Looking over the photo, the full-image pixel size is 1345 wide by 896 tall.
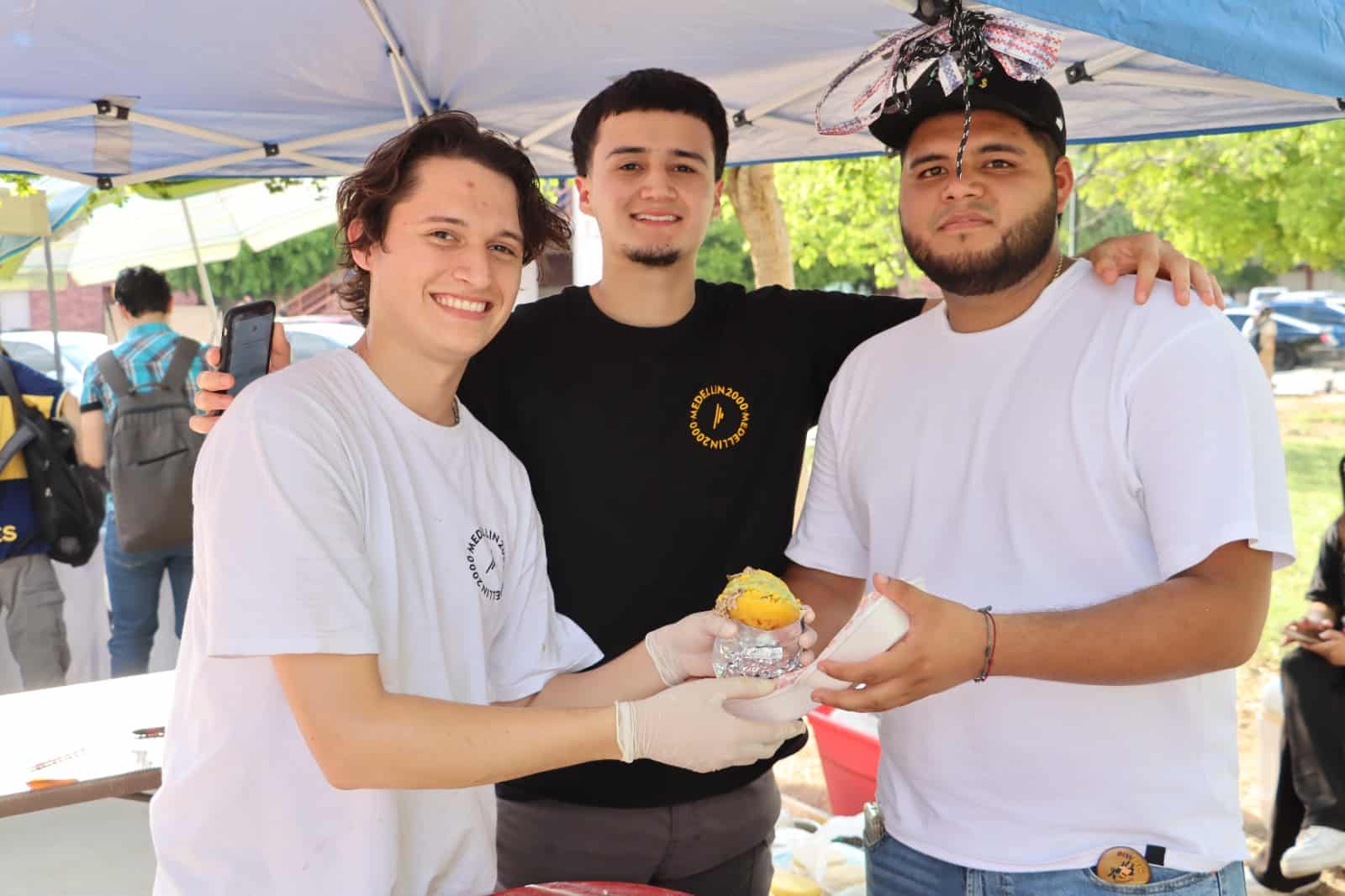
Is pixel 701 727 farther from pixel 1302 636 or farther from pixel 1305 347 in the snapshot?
pixel 1305 347

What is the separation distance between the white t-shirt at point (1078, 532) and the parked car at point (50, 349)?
41.8ft

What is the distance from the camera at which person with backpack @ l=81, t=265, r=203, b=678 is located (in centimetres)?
583

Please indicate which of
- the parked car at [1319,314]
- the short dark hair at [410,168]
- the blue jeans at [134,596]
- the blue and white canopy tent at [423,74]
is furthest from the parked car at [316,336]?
the parked car at [1319,314]

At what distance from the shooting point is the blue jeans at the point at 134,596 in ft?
20.1

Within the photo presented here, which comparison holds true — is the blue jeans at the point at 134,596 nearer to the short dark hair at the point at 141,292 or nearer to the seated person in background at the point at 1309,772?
the short dark hair at the point at 141,292

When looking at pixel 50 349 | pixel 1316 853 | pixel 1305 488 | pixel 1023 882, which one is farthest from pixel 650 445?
pixel 50 349

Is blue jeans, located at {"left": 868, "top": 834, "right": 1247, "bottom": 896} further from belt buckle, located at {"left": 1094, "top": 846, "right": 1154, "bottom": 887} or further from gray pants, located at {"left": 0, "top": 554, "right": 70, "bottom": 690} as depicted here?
gray pants, located at {"left": 0, "top": 554, "right": 70, "bottom": 690}

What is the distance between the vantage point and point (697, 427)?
2.65 meters

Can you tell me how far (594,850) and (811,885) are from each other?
58.7 inches

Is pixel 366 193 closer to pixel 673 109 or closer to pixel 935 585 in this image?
pixel 673 109

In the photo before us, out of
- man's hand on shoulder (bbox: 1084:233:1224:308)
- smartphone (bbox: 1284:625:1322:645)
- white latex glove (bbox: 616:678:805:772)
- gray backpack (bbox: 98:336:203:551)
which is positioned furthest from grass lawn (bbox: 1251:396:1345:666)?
gray backpack (bbox: 98:336:203:551)

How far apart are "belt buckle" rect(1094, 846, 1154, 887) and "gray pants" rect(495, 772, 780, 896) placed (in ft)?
3.19

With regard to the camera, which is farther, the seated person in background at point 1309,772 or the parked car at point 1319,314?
the parked car at point 1319,314

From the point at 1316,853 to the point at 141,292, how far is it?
21.0 ft
